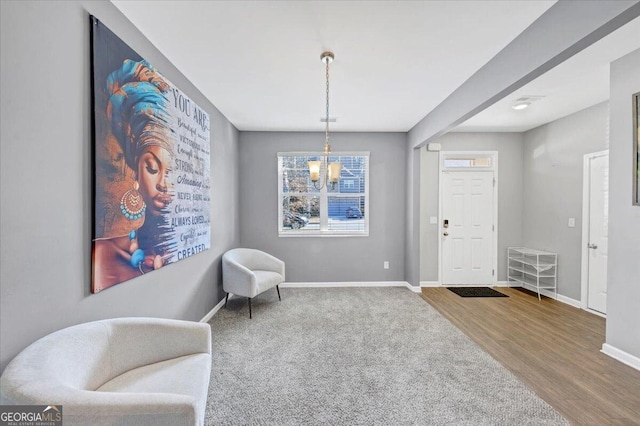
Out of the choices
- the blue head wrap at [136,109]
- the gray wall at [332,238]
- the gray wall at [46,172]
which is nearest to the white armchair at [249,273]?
the gray wall at [332,238]

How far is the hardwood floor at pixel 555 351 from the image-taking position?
1.85 m

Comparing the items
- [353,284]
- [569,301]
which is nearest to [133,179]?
[353,284]

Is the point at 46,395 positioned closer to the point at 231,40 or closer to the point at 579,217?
the point at 231,40

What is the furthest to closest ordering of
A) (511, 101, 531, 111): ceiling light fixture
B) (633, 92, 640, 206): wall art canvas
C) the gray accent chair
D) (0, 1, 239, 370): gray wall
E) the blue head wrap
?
(511, 101, 531, 111): ceiling light fixture < (633, 92, 640, 206): wall art canvas < the blue head wrap < (0, 1, 239, 370): gray wall < the gray accent chair

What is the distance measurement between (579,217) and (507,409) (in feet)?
10.5

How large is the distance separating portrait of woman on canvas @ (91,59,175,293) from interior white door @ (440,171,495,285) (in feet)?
13.6

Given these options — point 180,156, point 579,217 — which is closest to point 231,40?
point 180,156

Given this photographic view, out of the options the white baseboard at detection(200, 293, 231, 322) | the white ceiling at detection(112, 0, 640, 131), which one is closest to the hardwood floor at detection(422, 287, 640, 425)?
the white ceiling at detection(112, 0, 640, 131)

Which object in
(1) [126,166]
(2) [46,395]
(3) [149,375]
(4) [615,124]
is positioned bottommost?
(3) [149,375]

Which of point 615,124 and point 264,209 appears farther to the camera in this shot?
point 264,209

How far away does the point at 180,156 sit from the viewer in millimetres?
2424

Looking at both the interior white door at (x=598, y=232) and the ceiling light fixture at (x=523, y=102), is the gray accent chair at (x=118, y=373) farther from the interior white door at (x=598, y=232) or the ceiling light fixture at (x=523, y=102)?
the interior white door at (x=598, y=232)

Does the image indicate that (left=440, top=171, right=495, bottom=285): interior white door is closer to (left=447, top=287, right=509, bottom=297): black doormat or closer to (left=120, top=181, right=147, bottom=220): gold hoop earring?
(left=447, top=287, right=509, bottom=297): black doormat

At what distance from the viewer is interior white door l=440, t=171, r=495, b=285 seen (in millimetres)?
4586
